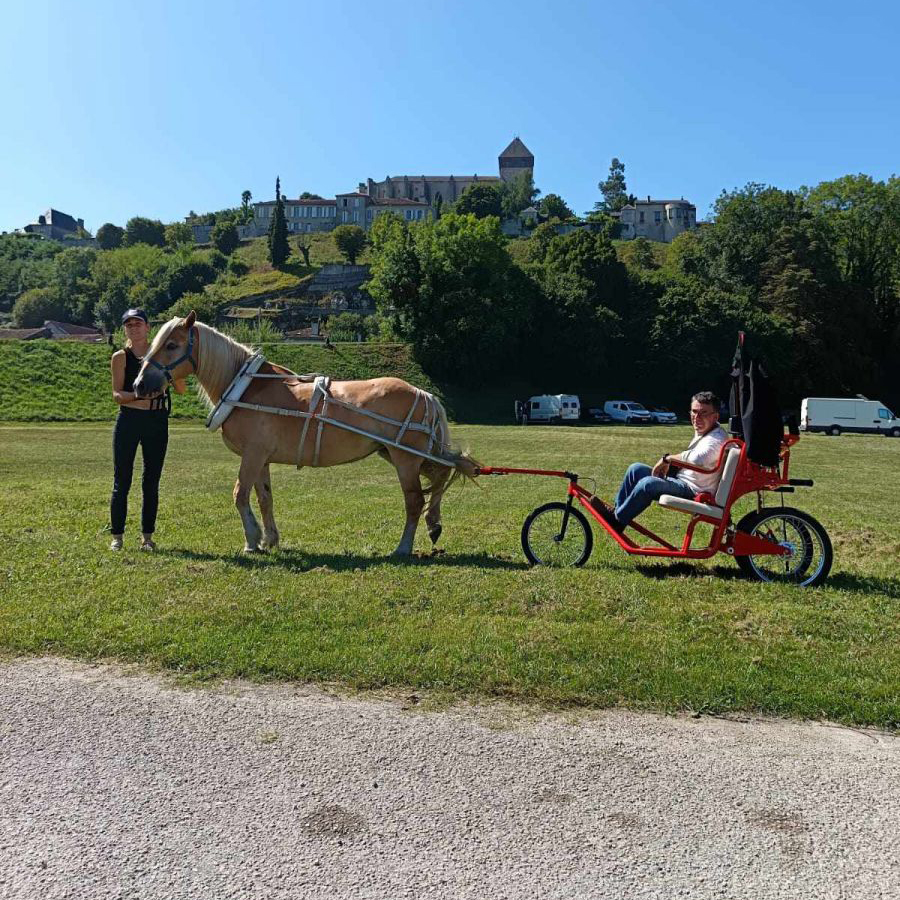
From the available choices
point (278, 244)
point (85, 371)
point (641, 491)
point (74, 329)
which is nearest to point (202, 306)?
point (74, 329)

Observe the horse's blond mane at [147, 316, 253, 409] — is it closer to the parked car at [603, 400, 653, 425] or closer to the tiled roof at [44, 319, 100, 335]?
the parked car at [603, 400, 653, 425]

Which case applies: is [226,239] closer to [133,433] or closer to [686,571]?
[133,433]

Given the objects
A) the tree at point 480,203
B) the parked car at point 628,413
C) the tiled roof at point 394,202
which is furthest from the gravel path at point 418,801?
the tiled roof at point 394,202

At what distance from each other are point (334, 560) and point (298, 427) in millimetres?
1630

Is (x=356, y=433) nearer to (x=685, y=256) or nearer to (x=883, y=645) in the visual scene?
(x=883, y=645)

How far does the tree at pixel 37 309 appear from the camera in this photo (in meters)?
118

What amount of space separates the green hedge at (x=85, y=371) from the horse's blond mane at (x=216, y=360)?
95.3 ft

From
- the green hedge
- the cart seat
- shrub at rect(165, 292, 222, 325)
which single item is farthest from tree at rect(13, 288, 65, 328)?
the cart seat

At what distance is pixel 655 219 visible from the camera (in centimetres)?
18612

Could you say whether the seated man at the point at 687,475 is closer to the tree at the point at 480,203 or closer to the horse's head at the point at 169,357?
the horse's head at the point at 169,357

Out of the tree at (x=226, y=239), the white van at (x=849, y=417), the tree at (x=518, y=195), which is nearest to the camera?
the white van at (x=849, y=417)

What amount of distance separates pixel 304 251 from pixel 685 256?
239 feet

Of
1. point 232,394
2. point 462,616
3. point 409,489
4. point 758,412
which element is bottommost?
point 462,616

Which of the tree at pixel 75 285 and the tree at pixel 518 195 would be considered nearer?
the tree at pixel 75 285
